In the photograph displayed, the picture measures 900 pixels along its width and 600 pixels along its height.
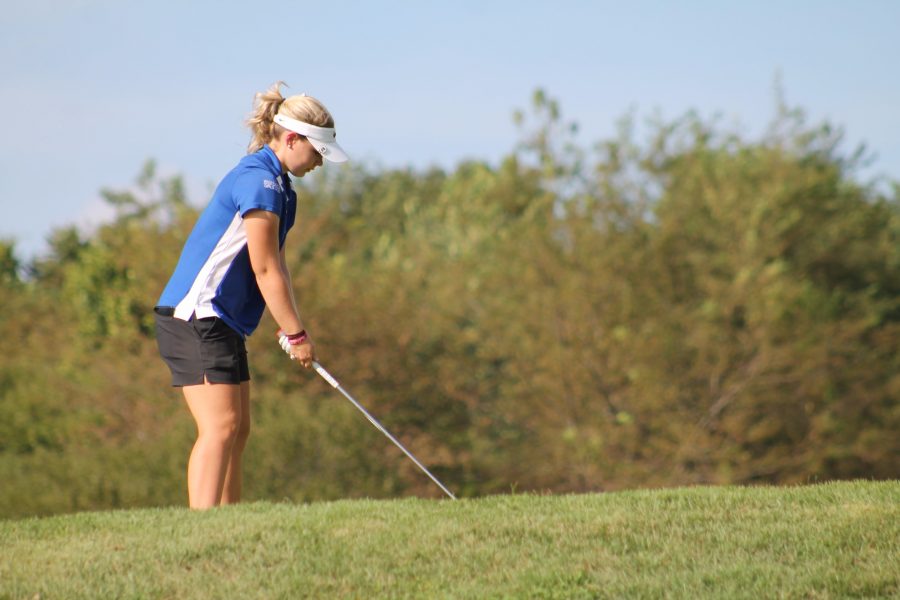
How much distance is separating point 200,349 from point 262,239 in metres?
0.67

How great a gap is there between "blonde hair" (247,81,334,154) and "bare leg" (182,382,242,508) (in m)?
1.30

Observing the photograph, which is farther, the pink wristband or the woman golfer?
the pink wristband

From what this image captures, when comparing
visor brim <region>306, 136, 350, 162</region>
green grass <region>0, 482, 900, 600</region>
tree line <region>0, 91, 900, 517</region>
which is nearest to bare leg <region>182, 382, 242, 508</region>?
green grass <region>0, 482, 900, 600</region>

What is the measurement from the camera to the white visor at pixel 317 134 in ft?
21.0

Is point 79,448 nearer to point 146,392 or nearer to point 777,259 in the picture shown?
point 146,392

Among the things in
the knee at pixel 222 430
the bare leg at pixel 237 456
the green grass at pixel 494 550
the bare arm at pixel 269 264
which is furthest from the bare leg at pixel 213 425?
the bare arm at pixel 269 264

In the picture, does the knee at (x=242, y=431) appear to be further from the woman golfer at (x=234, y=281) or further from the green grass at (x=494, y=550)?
the green grass at (x=494, y=550)

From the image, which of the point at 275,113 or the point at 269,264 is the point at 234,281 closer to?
the point at 269,264

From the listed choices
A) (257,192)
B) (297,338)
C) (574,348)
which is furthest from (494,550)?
(574,348)

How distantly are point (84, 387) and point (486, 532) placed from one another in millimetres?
23833

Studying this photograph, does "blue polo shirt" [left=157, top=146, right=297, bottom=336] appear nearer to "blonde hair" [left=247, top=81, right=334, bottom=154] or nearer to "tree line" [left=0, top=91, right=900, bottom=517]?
"blonde hair" [left=247, top=81, right=334, bottom=154]

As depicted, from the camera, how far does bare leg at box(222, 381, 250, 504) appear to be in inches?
260

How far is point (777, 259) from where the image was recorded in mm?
27641

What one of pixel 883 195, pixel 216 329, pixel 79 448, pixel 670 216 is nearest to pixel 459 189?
pixel 670 216
